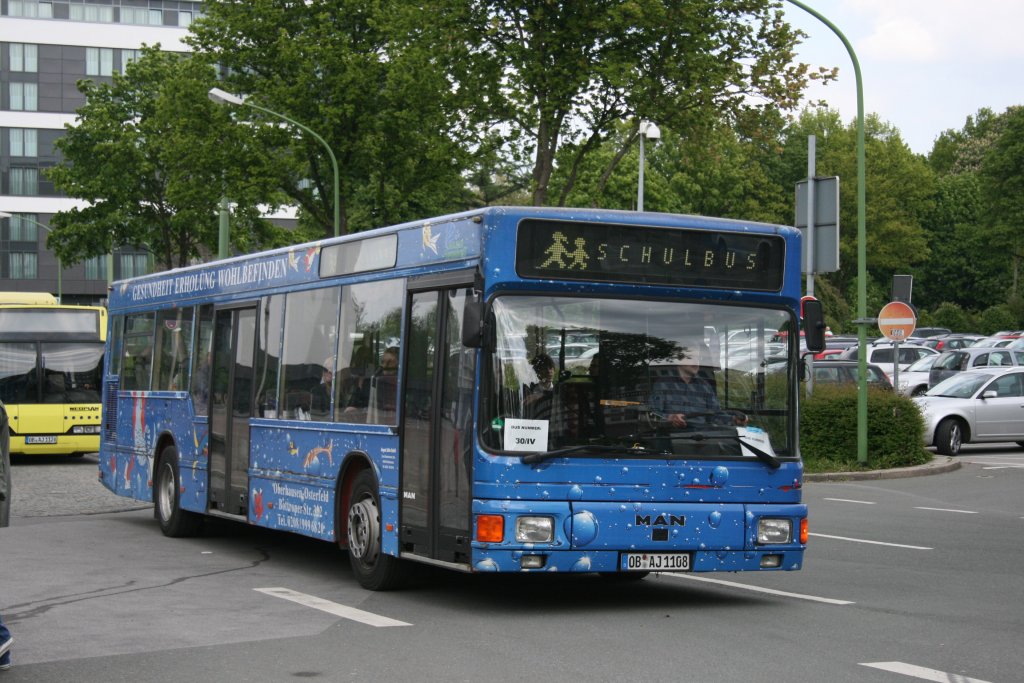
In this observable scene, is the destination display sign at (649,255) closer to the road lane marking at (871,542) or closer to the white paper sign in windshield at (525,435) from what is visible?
the white paper sign in windshield at (525,435)

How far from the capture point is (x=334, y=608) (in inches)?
409

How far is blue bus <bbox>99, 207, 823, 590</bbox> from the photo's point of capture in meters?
9.84

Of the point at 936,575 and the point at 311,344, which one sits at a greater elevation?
the point at 311,344

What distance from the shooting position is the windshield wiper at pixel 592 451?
9758mm

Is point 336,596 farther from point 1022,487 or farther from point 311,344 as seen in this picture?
point 1022,487

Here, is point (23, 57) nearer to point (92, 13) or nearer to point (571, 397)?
point (92, 13)

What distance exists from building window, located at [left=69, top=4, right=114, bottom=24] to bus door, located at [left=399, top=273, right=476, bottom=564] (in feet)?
259

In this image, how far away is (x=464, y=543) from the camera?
32.8 ft

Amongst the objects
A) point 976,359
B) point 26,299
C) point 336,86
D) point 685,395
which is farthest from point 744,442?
point 976,359

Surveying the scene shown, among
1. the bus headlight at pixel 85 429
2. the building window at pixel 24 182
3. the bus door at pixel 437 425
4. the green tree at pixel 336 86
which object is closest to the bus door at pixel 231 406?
the bus door at pixel 437 425

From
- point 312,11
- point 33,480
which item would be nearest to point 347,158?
point 312,11

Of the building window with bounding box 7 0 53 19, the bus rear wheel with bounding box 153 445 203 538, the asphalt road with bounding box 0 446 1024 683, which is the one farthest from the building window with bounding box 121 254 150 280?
the asphalt road with bounding box 0 446 1024 683

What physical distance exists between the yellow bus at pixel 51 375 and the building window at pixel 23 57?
59.4 meters

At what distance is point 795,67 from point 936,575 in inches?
732
